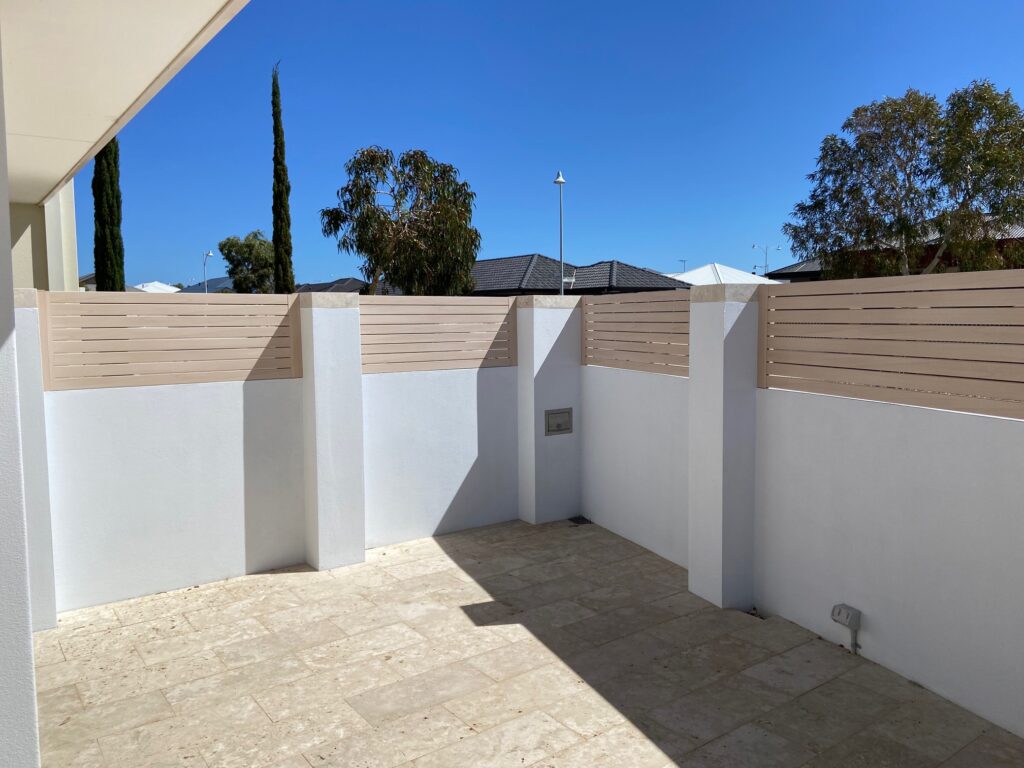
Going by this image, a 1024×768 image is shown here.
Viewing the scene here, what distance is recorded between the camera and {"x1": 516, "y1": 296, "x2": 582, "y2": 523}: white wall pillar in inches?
306

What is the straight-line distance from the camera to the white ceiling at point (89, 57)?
13.6ft

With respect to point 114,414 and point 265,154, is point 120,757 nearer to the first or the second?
point 114,414

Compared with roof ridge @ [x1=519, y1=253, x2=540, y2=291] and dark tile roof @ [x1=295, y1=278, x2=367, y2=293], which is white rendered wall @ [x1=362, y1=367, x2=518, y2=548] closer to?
roof ridge @ [x1=519, y1=253, x2=540, y2=291]

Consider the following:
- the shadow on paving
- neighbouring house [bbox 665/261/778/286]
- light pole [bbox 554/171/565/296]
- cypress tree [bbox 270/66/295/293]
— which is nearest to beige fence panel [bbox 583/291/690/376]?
the shadow on paving

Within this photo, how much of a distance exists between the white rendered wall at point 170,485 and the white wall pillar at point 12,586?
354cm

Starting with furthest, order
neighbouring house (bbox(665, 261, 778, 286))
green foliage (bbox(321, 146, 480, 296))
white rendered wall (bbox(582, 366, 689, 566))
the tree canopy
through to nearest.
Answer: green foliage (bbox(321, 146, 480, 296)) < neighbouring house (bbox(665, 261, 778, 286)) < the tree canopy < white rendered wall (bbox(582, 366, 689, 566))

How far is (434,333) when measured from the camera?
7.45 meters

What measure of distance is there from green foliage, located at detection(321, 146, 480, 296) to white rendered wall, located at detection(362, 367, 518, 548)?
14.9 m

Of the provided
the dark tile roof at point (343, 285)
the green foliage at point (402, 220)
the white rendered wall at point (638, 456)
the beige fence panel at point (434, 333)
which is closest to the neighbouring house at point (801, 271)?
the green foliage at point (402, 220)

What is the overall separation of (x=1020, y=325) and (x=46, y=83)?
7041mm

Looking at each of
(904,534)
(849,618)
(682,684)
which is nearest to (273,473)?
(682,684)

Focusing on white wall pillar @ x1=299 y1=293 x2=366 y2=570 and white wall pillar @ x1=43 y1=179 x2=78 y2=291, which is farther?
white wall pillar @ x1=43 y1=179 x2=78 y2=291

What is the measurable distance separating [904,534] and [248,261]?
37.6 metres

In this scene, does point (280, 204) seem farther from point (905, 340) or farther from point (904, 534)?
point (904, 534)
